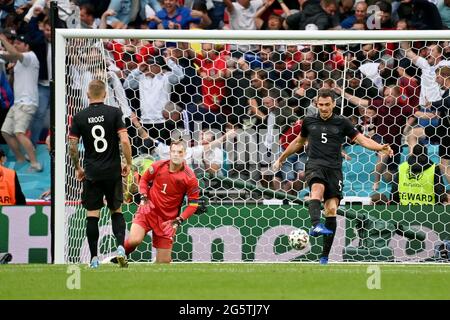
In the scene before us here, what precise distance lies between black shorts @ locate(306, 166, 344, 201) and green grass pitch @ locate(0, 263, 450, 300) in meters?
0.97

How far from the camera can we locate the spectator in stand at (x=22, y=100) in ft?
61.7

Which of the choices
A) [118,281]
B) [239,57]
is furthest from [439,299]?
[239,57]

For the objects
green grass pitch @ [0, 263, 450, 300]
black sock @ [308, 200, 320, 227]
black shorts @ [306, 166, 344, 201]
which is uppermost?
black shorts @ [306, 166, 344, 201]

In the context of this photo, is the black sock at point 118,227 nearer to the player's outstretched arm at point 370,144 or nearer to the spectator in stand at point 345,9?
the player's outstretched arm at point 370,144

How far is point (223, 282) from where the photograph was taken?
1084 cm

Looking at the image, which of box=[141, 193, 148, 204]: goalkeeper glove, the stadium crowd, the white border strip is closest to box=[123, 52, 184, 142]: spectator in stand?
the stadium crowd

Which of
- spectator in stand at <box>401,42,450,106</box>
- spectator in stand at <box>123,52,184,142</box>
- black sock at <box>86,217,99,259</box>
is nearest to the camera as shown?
black sock at <box>86,217,99,259</box>

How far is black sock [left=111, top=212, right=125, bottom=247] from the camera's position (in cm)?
1251

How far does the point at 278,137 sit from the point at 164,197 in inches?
91.1

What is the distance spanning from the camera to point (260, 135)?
15312 millimetres

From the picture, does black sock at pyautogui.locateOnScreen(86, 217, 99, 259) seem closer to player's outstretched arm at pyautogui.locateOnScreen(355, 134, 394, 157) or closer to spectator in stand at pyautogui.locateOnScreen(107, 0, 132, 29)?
player's outstretched arm at pyautogui.locateOnScreen(355, 134, 394, 157)

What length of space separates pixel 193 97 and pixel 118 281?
17.8 ft

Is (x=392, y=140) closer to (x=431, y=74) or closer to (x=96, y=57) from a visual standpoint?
(x=431, y=74)

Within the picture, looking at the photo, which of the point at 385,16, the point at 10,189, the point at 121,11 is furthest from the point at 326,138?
the point at 121,11
